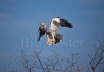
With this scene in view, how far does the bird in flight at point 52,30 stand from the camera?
82.2 inches

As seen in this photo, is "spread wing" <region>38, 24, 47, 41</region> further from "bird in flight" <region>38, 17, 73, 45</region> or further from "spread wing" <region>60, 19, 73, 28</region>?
"spread wing" <region>60, 19, 73, 28</region>

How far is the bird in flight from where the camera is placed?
6.85 feet

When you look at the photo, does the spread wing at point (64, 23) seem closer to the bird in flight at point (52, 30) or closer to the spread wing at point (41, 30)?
the bird in flight at point (52, 30)

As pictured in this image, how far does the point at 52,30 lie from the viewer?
2.09 meters

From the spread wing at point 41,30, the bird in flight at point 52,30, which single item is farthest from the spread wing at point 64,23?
the spread wing at point 41,30

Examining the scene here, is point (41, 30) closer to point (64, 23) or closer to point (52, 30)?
point (52, 30)

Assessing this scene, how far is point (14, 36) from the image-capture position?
2.15 metres

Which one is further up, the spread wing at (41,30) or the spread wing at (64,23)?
the spread wing at (64,23)

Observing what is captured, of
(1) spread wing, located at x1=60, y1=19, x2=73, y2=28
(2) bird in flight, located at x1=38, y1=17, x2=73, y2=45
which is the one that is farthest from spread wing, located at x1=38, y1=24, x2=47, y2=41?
(1) spread wing, located at x1=60, y1=19, x2=73, y2=28

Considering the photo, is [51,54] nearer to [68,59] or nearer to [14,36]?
[68,59]

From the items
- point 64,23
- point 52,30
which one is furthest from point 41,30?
point 64,23

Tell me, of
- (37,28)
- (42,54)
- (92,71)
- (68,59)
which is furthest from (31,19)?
(92,71)

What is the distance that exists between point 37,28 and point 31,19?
0.30 ft

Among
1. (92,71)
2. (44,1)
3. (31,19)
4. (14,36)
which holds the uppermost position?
(44,1)
